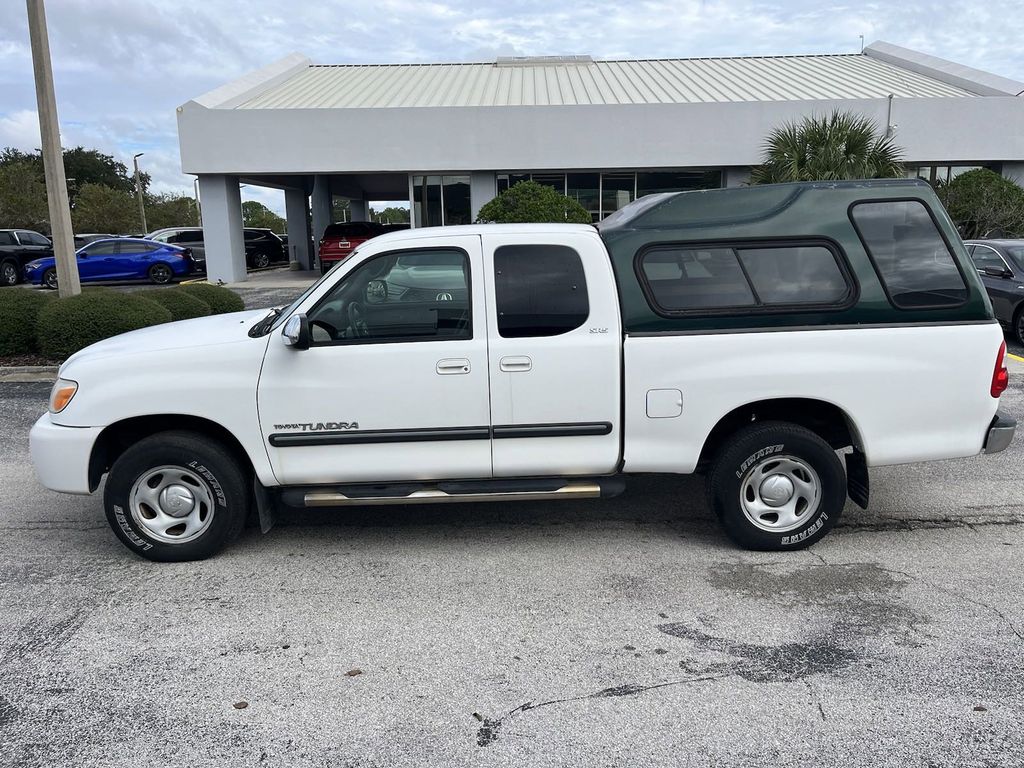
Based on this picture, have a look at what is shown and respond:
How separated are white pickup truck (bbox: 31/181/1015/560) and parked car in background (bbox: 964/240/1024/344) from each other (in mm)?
8081

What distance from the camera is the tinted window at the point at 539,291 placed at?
14.7 ft

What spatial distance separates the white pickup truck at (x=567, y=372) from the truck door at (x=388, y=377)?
1 cm

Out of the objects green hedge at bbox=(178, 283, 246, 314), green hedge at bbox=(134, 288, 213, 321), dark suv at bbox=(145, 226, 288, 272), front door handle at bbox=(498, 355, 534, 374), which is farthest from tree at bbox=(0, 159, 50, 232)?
front door handle at bbox=(498, 355, 534, 374)

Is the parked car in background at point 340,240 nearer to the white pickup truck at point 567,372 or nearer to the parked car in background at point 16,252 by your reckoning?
the parked car in background at point 16,252

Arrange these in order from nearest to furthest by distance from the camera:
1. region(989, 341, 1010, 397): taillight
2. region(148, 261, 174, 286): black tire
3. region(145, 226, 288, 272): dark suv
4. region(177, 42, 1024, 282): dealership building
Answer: region(989, 341, 1010, 397): taillight
region(177, 42, 1024, 282): dealership building
region(148, 261, 174, 286): black tire
region(145, 226, 288, 272): dark suv

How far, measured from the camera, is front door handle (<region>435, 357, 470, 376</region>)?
14.5ft

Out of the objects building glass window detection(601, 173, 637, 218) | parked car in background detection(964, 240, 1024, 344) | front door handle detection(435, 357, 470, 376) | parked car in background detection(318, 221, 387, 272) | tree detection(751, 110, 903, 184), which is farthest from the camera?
building glass window detection(601, 173, 637, 218)

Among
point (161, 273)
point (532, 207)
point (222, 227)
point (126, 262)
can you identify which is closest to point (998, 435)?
point (532, 207)

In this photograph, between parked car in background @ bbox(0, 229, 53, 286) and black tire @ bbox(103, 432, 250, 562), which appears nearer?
black tire @ bbox(103, 432, 250, 562)

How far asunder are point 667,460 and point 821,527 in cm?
99

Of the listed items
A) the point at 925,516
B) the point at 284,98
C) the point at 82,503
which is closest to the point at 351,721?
the point at 82,503

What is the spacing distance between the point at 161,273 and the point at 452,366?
2289cm

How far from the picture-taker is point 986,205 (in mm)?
21156

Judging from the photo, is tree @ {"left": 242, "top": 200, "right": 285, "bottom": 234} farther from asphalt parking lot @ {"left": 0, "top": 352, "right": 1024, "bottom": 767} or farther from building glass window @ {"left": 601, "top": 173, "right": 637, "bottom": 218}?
asphalt parking lot @ {"left": 0, "top": 352, "right": 1024, "bottom": 767}
